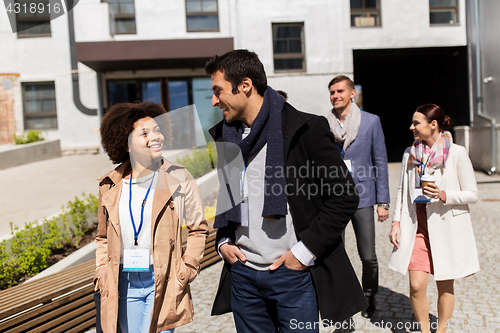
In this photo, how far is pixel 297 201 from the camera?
74.1 inches

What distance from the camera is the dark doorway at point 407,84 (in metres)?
17.7

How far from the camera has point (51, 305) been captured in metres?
3.27

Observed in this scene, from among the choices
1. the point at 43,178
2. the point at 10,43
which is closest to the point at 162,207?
the point at 43,178

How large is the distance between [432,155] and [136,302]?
7.85 feet

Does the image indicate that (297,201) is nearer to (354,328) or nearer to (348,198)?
(348,198)

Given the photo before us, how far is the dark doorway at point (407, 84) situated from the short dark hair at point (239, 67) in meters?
16.3

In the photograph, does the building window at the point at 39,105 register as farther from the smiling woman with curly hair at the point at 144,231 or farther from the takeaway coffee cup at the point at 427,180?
the takeaway coffee cup at the point at 427,180

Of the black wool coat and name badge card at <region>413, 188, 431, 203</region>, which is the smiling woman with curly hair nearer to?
the black wool coat

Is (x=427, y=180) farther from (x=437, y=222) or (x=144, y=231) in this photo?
(x=144, y=231)

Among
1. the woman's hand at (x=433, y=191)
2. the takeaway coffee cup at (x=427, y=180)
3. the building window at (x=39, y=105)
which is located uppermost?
the building window at (x=39, y=105)

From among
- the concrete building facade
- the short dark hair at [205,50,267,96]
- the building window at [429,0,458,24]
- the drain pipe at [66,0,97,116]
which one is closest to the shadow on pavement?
the short dark hair at [205,50,267,96]

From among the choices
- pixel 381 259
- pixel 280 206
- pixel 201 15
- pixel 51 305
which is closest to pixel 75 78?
pixel 201 15

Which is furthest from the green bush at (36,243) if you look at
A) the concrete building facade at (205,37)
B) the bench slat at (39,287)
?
the concrete building facade at (205,37)

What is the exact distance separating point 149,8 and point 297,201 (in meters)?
15.9
